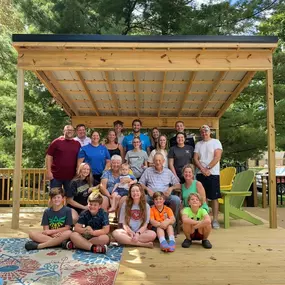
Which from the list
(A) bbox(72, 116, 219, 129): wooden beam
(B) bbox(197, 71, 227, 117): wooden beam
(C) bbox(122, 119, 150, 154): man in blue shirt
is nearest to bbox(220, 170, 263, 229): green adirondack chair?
(C) bbox(122, 119, 150, 154): man in blue shirt

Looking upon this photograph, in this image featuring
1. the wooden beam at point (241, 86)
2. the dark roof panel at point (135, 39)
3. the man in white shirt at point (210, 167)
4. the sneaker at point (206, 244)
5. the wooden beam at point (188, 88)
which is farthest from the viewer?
the wooden beam at point (188, 88)

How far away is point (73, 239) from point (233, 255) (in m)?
1.90

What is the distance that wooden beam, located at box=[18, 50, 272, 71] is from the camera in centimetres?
542

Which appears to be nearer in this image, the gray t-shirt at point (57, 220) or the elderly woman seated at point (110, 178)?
the gray t-shirt at point (57, 220)

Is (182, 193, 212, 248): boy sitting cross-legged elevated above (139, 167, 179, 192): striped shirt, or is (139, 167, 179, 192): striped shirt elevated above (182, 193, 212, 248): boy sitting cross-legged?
(139, 167, 179, 192): striped shirt

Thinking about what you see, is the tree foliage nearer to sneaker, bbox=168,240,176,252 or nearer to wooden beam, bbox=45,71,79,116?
wooden beam, bbox=45,71,79,116

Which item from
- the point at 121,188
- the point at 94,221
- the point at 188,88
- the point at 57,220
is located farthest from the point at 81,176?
the point at 188,88

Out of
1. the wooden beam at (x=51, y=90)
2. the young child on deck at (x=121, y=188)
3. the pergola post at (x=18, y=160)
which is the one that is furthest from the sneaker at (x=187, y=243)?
the wooden beam at (x=51, y=90)

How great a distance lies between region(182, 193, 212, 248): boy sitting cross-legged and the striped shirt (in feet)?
2.36

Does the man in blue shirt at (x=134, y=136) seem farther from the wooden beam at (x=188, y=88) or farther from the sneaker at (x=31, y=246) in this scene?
the sneaker at (x=31, y=246)

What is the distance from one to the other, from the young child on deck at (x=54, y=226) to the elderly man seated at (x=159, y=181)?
1.31m

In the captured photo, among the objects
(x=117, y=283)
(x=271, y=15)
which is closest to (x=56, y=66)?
(x=117, y=283)

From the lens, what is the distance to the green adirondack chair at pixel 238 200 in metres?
5.52

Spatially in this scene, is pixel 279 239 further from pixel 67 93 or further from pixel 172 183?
pixel 67 93
